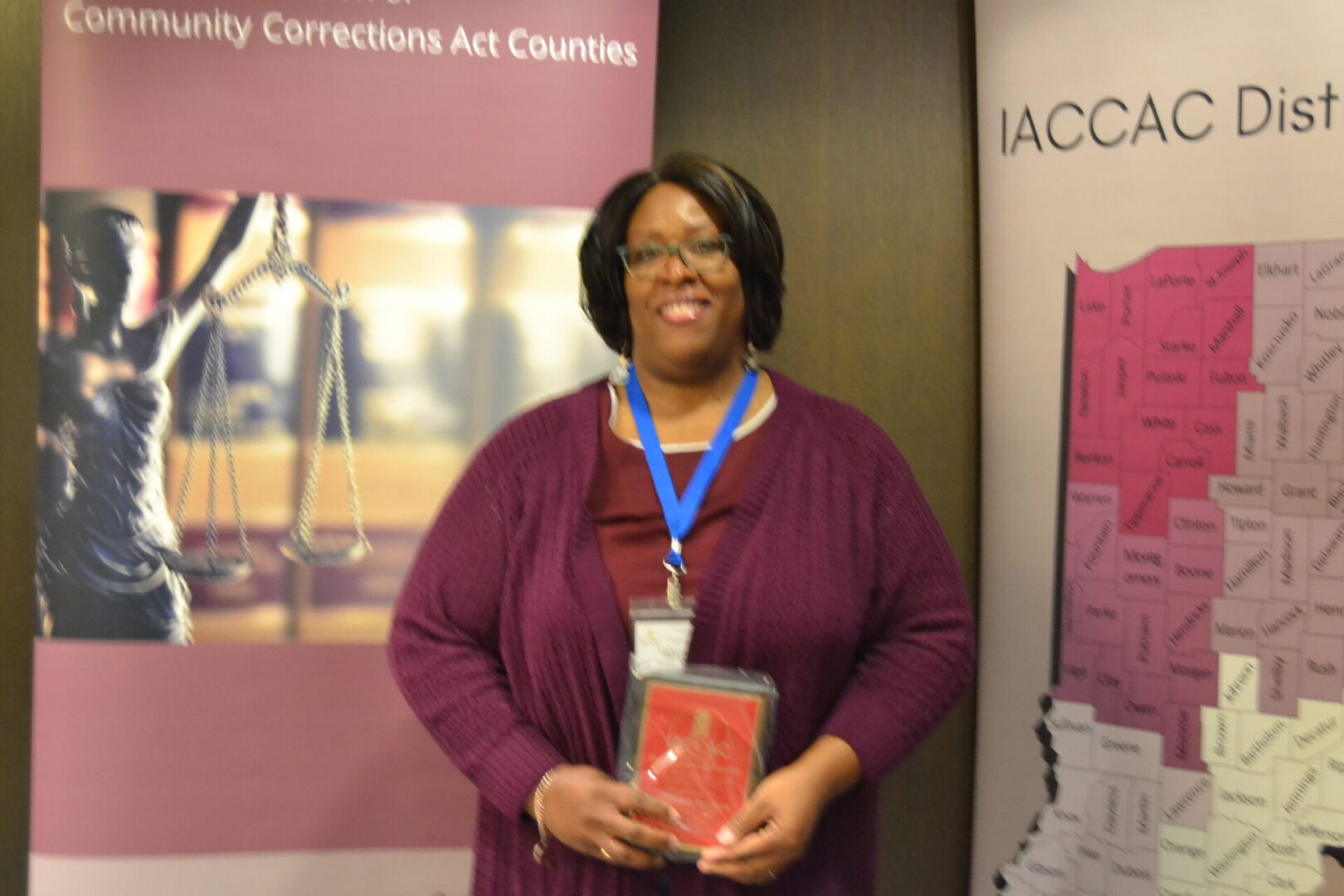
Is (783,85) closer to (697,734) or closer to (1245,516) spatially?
(1245,516)

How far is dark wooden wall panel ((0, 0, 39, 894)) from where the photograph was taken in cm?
235

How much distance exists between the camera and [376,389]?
6.96 feet

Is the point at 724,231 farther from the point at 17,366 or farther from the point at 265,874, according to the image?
the point at 17,366

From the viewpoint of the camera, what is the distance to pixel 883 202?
2527 millimetres

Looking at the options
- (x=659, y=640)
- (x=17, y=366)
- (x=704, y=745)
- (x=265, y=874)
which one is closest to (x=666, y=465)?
(x=659, y=640)

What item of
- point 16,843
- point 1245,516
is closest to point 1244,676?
point 1245,516

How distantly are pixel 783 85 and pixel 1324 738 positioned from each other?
5.57 feet

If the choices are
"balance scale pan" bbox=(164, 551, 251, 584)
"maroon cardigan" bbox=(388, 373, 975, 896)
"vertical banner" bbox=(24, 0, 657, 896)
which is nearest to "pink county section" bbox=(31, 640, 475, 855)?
"vertical banner" bbox=(24, 0, 657, 896)

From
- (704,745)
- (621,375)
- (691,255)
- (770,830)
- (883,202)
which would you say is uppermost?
(883,202)

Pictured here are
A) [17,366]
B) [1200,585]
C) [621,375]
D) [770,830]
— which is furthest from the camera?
[17,366]

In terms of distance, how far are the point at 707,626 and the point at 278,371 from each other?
1.07 metres

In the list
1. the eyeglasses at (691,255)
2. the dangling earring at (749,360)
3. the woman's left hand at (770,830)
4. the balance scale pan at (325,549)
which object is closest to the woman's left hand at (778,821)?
the woman's left hand at (770,830)

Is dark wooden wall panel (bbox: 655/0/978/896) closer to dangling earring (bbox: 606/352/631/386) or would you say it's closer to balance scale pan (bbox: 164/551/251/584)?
dangling earring (bbox: 606/352/631/386)

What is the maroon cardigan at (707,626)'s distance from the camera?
1498mm
